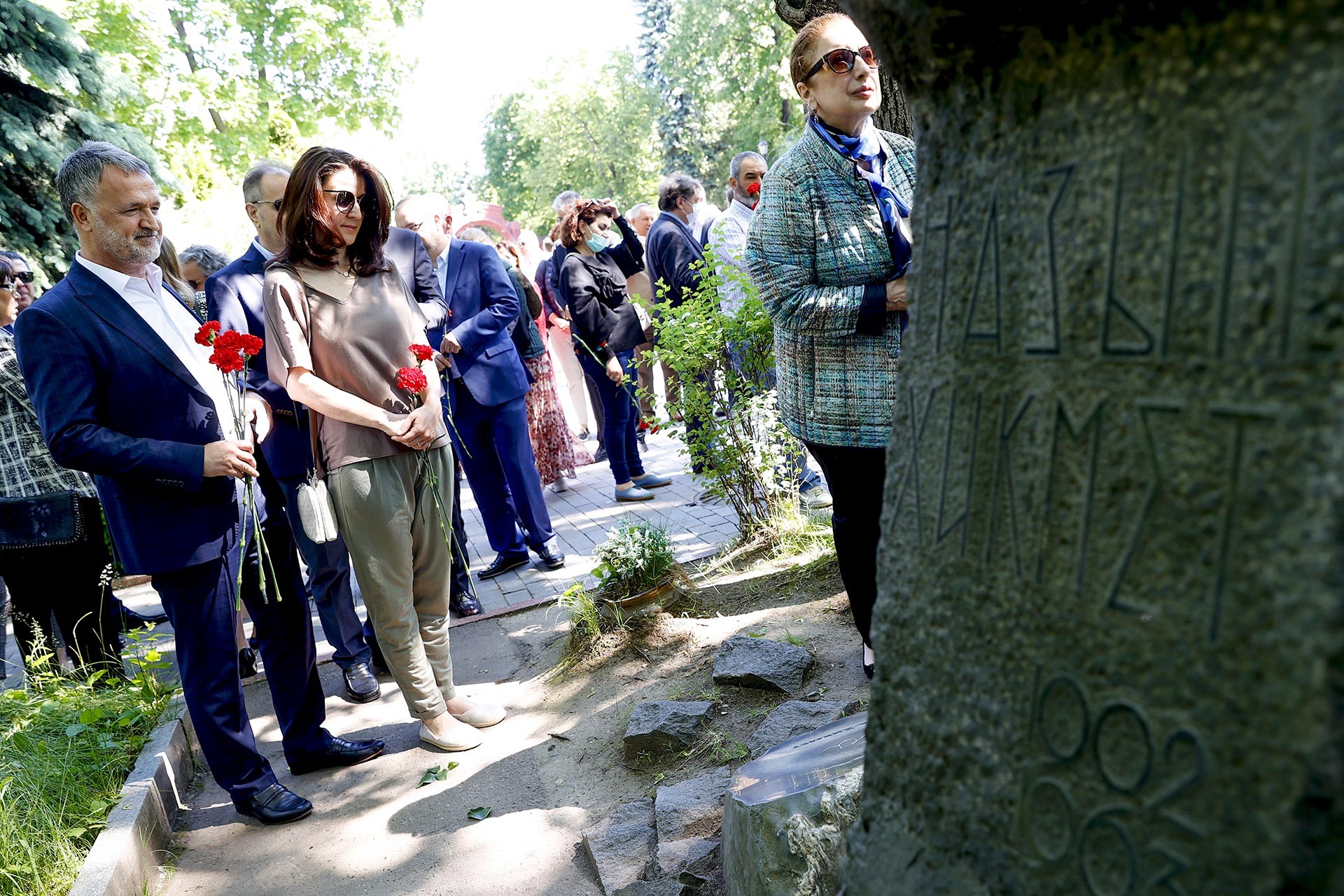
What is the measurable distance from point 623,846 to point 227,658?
150cm

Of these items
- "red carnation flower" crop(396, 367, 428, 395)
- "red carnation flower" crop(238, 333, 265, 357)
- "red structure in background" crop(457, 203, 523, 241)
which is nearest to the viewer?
"red carnation flower" crop(238, 333, 265, 357)

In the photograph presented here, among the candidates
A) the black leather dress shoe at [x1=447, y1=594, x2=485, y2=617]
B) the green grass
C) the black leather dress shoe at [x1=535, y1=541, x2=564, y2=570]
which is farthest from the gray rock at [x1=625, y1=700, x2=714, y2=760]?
the black leather dress shoe at [x1=535, y1=541, x2=564, y2=570]

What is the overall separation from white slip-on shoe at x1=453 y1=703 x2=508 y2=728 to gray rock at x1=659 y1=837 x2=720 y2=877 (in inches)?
55.7

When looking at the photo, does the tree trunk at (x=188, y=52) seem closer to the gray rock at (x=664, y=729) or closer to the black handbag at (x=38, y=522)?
the black handbag at (x=38, y=522)

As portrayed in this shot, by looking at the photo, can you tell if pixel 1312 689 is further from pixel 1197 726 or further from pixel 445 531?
pixel 445 531

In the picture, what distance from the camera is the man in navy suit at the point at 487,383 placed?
5.26 meters

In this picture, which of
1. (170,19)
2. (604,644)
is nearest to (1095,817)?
(604,644)

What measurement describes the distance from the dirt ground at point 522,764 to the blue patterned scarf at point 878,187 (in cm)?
152

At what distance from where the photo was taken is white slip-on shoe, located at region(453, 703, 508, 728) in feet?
12.3

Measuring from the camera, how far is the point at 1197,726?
970 mm

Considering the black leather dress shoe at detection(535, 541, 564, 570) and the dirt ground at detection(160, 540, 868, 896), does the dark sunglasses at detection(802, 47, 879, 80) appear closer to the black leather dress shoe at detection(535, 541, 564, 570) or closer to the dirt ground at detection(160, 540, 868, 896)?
the dirt ground at detection(160, 540, 868, 896)

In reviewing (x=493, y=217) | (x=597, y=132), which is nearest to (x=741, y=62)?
(x=493, y=217)

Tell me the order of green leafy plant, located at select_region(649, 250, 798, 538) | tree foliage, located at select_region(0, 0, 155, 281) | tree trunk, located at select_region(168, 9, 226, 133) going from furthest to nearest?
tree trunk, located at select_region(168, 9, 226, 133), tree foliage, located at select_region(0, 0, 155, 281), green leafy plant, located at select_region(649, 250, 798, 538)

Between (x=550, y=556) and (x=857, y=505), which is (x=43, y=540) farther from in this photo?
(x=857, y=505)
